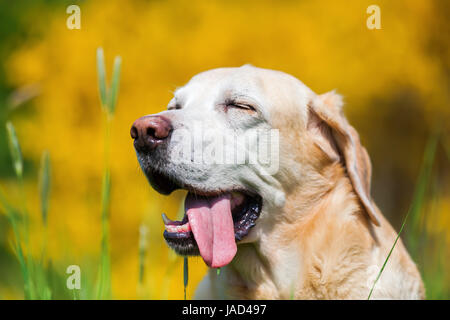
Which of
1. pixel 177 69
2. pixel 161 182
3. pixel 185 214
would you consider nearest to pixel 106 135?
pixel 161 182

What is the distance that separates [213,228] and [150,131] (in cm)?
56

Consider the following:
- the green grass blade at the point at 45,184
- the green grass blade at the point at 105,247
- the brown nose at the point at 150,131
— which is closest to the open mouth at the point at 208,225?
the brown nose at the point at 150,131

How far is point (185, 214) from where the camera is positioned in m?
2.64

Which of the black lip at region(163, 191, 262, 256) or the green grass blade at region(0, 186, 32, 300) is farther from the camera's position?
the black lip at region(163, 191, 262, 256)

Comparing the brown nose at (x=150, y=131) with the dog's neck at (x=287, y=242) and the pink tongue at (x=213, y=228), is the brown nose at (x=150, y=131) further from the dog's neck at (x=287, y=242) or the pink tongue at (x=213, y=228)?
the dog's neck at (x=287, y=242)

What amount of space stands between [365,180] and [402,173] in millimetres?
4664

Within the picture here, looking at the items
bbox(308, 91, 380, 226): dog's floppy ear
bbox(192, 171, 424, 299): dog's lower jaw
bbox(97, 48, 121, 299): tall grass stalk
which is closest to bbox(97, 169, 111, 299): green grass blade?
bbox(97, 48, 121, 299): tall grass stalk

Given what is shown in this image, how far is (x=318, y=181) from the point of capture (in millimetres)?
2896

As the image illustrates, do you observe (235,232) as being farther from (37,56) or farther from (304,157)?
(37,56)

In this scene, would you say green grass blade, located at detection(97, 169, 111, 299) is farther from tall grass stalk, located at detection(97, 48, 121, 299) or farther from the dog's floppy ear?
the dog's floppy ear

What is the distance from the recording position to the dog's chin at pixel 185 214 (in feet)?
8.25

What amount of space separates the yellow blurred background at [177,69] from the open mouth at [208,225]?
3024mm

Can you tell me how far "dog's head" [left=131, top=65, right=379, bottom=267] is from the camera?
98.7 inches
